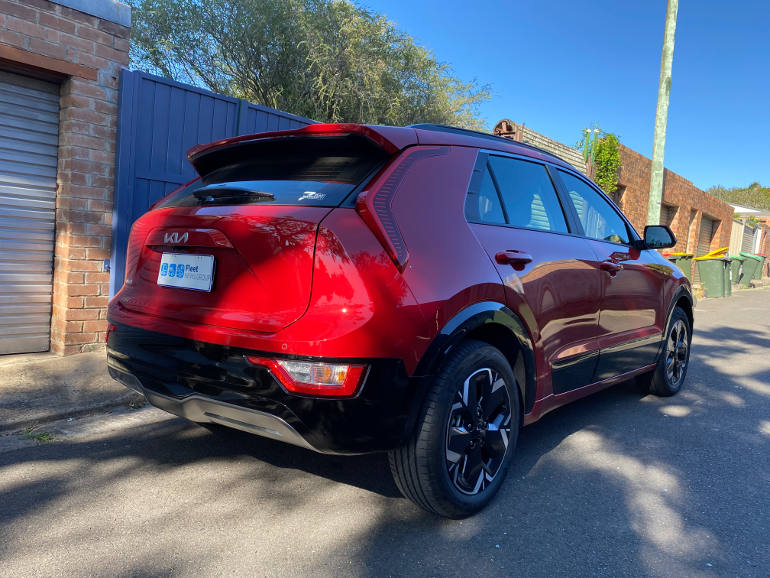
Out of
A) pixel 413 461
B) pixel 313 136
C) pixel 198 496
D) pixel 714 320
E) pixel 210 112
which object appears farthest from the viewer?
pixel 714 320

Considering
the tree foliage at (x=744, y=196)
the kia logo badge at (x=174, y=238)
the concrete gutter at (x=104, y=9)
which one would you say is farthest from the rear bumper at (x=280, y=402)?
the tree foliage at (x=744, y=196)

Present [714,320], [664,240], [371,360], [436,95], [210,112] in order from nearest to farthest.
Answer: [371,360] → [664,240] → [210,112] → [714,320] → [436,95]

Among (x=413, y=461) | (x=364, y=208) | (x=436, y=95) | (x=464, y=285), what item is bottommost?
(x=413, y=461)

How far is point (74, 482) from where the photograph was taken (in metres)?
2.97

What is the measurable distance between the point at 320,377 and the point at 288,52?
569 inches

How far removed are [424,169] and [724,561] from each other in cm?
205

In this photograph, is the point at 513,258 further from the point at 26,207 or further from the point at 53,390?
the point at 26,207

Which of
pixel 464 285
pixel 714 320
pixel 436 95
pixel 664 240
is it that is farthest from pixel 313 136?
pixel 436 95

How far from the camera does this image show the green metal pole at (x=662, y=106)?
11.5 m

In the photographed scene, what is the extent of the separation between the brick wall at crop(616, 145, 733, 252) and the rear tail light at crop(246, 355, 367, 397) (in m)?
14.3

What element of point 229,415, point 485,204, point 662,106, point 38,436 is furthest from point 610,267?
point 662,106

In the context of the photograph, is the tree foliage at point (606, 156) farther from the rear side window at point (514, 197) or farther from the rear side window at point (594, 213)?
the rear side window at point (514, 197)

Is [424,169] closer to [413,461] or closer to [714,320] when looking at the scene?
[413,461]

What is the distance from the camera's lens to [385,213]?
240 centimetres
